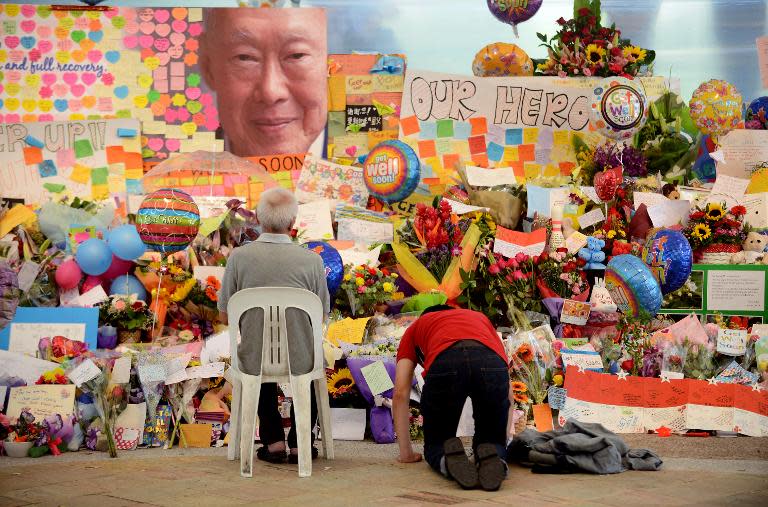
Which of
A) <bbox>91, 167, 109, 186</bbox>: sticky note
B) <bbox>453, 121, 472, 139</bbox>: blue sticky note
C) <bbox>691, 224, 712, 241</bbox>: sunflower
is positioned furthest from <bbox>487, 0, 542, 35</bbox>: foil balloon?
<bbox>91, 167, 109, 186</bbox>: sticky note

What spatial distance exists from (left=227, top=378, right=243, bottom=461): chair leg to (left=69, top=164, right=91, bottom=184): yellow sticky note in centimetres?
420

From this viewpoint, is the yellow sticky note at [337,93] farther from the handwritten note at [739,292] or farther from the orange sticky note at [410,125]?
the handwritten note at [739,292]

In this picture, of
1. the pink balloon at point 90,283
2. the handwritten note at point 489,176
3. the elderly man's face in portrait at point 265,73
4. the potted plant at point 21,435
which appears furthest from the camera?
the elderly man's face in portrait at point 265,73

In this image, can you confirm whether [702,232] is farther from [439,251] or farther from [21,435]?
[21,435]

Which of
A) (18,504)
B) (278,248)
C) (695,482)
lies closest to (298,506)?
(18,504)

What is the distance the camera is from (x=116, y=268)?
740 centimetres

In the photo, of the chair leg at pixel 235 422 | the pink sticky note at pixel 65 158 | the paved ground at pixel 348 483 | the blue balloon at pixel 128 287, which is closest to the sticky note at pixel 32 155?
the pink sticky note at pixel 65 158

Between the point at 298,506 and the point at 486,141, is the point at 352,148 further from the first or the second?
the point at 298,506

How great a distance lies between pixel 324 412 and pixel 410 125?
4.19m

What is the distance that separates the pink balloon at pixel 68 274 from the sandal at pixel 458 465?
3.61m

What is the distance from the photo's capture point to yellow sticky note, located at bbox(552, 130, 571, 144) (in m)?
8.98

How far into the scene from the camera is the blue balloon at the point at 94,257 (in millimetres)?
7242

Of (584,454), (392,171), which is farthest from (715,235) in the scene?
(584,454)

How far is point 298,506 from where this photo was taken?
4.05 m
